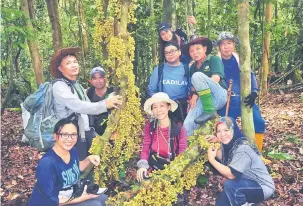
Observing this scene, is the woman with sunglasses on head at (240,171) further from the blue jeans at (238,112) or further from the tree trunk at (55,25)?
the tree trunk at (55,25)

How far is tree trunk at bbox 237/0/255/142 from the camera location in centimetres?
537

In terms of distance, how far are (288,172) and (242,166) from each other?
2397 millimetres

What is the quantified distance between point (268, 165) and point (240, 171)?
234cm

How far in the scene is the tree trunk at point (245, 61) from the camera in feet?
17.6

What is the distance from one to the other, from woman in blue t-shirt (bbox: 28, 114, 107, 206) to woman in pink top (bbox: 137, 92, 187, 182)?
0.90m

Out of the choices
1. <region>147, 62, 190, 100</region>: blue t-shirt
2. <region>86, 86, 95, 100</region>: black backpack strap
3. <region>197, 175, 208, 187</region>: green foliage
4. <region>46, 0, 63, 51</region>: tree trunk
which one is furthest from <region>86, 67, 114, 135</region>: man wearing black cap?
<region>46, 0, 63, 51</region>: tree trunk

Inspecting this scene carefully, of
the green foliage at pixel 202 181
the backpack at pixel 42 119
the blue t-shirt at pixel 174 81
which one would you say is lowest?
the green foliage at pixel 202 181

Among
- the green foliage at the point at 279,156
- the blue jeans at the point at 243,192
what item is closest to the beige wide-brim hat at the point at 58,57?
the blue jeans at the point at 243,192

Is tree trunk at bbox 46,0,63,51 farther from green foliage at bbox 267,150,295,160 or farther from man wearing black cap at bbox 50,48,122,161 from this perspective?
green foliage at bbox 267,150,295,160

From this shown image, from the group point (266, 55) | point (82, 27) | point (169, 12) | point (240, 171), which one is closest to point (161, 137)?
point (240, 171)

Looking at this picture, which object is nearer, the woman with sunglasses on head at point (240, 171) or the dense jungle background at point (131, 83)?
the woman with sunglasses on head at point (240, 171)

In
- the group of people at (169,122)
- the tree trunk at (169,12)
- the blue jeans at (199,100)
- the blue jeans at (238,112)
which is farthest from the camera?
the tree trunk at (169,12)

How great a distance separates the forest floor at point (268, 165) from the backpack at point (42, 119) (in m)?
1.55

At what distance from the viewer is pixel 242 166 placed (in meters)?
4.58
